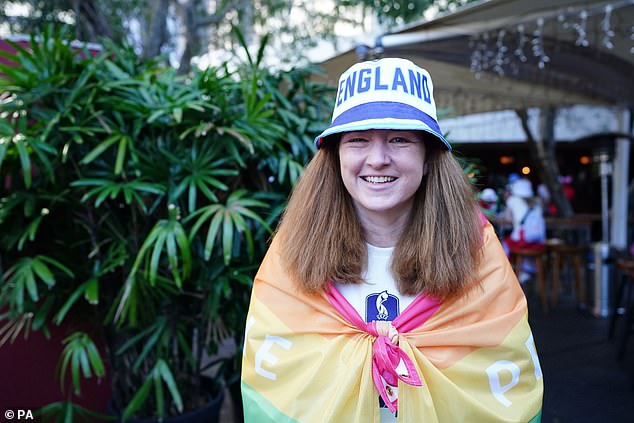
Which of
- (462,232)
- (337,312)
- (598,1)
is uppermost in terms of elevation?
(598,1)

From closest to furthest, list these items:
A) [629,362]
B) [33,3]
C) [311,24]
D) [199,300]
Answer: [199,300] < [629,362] < [33,3] < [311,24]

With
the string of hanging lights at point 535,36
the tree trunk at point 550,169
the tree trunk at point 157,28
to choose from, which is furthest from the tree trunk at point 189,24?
the tree trunk at point 550,169

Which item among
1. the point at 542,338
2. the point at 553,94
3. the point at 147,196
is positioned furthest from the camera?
the point at 553,94

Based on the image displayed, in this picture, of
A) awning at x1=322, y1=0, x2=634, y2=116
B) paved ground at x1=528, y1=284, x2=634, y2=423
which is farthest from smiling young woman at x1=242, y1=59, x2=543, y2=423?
awning at x1=322, y1=0, x2=634, y2=116

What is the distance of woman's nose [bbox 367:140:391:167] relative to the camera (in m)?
1.28

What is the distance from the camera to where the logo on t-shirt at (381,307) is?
4.56ft

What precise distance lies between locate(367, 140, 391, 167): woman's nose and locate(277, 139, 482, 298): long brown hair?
204 millimetres

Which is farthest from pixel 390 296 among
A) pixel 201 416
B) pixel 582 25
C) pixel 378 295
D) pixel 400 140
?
pixel 582 25

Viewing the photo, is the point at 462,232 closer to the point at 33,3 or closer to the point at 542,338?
the point at 542,338

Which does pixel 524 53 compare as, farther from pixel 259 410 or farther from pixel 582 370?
pixel 259 410

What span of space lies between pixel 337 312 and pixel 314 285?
104 mm

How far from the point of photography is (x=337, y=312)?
4.53ft

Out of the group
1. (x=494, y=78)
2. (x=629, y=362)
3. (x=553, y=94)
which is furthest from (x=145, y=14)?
(x=629, y=362)

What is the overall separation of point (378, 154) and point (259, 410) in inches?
32.3
